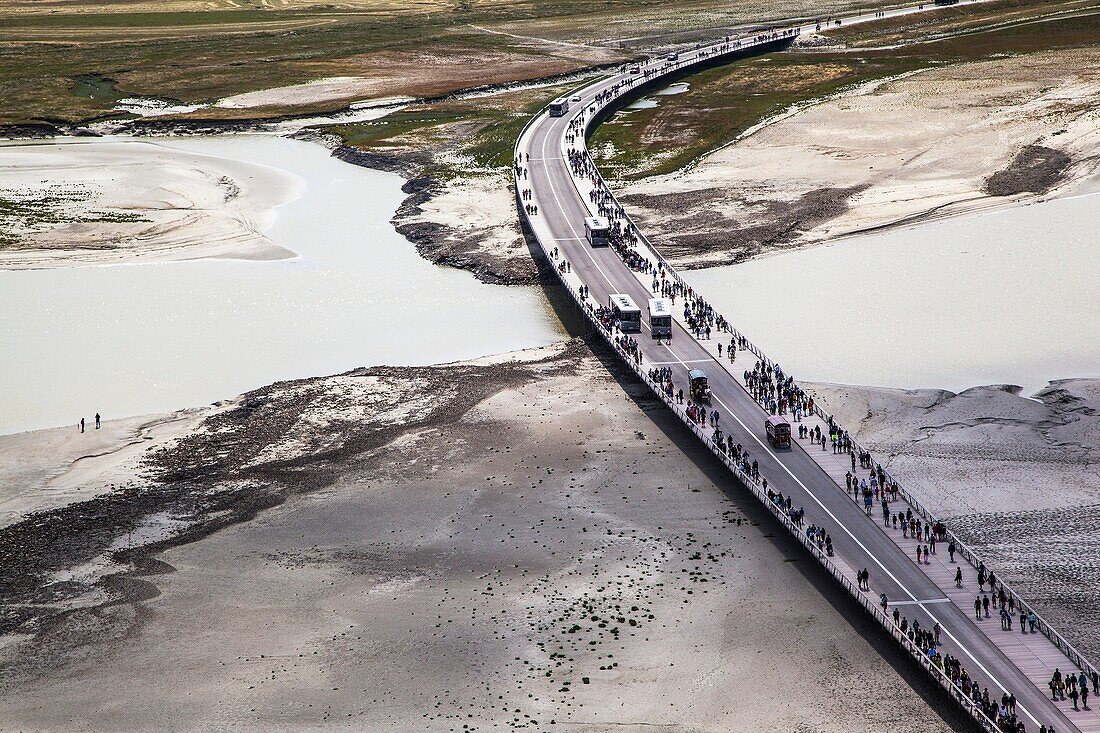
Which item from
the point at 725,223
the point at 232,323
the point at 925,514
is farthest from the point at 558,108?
the point at 925,514

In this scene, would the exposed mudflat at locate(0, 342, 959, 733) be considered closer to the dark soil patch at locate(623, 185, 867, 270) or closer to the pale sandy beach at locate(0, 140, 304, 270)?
the dark soil patch at locate(623, 185, 867, 270)

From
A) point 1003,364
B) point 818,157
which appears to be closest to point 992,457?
point 1003,364

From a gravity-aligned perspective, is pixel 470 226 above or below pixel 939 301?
above

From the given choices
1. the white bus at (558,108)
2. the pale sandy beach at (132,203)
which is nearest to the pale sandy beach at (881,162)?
the white bus at (558,108)

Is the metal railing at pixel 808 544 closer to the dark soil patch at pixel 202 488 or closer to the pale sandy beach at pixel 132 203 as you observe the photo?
the dark soil patch at pixel 202 488

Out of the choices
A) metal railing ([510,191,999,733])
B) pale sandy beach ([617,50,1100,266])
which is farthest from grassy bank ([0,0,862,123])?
metal railing ([510,191,999,733])

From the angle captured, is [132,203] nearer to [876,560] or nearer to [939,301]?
[939,301]

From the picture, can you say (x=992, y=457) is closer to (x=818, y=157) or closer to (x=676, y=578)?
(x=676, y=578)
